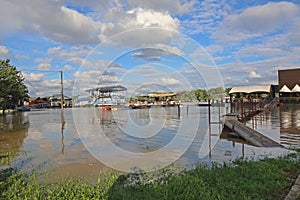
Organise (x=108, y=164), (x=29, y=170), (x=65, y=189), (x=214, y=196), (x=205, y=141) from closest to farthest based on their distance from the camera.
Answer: (x=214, y=196), (x=65, y=189), (x=29, y=170), (x=108, y=164), (x=205, y=141)

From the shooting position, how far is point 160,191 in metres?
4.19

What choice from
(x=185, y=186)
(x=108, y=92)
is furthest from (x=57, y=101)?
(x=185, y=186)

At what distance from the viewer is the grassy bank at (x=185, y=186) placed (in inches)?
159

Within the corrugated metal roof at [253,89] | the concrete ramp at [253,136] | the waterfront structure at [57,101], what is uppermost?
the corrugated metal roof at [253,89]

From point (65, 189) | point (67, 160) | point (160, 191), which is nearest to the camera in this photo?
point (160, 191)

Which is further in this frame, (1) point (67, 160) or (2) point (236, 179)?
(1) point (67, 160)

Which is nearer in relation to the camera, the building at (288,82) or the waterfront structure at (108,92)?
the waterfront structure at (108,92)

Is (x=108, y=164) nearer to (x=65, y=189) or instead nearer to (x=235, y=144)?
(x=65, y=189)

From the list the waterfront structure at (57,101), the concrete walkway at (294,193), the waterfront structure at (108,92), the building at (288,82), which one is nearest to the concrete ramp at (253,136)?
the concrete walkway at (294,193)

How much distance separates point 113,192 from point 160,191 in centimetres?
85

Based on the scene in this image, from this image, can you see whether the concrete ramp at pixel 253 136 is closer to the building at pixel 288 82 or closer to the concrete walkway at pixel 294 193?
the concrete walkway at pixel 294 193

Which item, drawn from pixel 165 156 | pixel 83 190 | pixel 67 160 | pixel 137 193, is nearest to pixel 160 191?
pixel 137 193

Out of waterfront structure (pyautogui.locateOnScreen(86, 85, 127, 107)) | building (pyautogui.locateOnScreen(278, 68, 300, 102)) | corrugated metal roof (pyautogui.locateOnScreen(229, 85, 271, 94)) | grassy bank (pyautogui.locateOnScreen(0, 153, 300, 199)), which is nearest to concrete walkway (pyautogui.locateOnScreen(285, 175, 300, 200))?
grassy bank (pyautogui.locateOnScreen(0, 153, 300, 199))

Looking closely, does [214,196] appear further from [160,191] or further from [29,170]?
[29,170]
